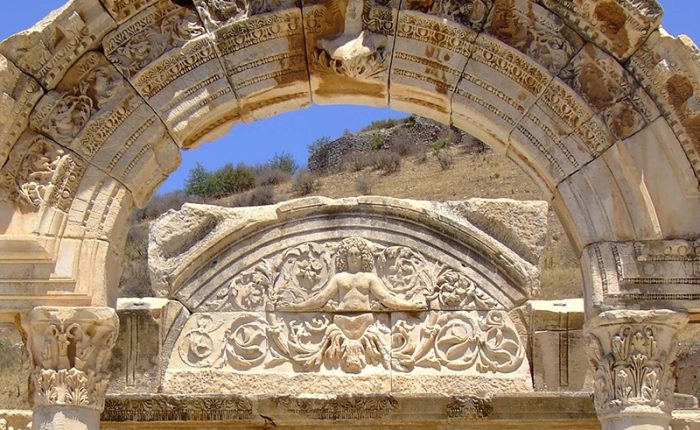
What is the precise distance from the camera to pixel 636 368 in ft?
24.1

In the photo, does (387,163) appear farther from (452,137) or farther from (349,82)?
(349,82)

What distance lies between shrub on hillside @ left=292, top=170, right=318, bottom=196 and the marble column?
30.1 metres

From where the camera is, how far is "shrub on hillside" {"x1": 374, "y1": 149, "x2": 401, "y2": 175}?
124 feet

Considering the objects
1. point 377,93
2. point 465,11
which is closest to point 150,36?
point 377,93

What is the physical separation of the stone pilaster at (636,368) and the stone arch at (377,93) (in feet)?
0.06

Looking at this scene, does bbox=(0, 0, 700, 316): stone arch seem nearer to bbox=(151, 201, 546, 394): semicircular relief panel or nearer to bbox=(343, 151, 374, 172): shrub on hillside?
bbox=(151, 201, 546, 394): semicircular relief panel

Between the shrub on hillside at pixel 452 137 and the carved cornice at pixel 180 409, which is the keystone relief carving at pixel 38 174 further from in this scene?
the shrub on hillside at pixel 452 137

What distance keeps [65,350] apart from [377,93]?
8.74 feet

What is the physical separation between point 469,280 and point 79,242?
5.62 meters

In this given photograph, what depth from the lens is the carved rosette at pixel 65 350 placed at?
24.1 feet

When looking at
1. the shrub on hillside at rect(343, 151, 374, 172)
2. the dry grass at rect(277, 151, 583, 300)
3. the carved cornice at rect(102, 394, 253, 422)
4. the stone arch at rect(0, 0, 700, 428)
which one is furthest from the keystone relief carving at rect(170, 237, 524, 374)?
Result: the shrub on hillside at rect(343, 151, 374, 172)

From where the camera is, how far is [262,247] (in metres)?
12.6

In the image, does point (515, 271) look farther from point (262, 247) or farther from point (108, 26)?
point (108, 26)

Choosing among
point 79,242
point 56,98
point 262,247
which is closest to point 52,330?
point 79,242
